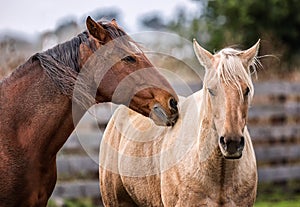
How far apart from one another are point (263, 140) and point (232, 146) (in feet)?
22.6

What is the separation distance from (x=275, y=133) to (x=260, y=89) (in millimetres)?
757

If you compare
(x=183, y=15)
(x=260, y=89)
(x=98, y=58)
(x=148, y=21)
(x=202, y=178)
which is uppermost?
(x=148, y=21)

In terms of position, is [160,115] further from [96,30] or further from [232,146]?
[96,30]

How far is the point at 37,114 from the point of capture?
4.66 metres

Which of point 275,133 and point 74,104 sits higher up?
point 275,133

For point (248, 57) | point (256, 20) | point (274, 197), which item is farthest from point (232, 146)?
point (256, 20)

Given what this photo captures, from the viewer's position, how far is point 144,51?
478 cm

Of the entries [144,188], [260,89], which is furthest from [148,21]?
[144,188]

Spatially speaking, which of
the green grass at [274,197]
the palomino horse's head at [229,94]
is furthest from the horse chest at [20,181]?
the green grass at [274,197]

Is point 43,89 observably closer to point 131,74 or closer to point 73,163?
point 131,74

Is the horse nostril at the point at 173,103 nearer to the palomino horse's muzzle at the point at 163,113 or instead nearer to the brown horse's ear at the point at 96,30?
the palomino horse's muzzle at the point at 163,113

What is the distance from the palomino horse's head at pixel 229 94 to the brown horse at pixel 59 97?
11.0 inches

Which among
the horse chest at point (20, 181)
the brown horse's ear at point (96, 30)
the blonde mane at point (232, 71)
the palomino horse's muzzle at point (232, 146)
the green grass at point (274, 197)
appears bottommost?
the horse chest at point (20, 181)

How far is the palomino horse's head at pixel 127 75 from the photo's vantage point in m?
4.52
